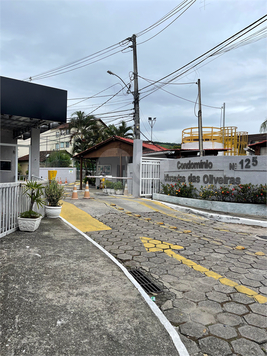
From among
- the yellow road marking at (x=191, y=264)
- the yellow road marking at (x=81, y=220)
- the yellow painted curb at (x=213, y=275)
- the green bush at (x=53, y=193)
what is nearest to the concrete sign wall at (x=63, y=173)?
the yellow road marking at (x=81, y=220)

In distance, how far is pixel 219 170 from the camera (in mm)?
11008

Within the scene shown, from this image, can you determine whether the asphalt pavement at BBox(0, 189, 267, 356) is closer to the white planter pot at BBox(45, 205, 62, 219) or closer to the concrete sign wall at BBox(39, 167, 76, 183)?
the white planter pot at BBox(45, 205, 62, 219)

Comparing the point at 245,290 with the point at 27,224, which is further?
the point at 27,224

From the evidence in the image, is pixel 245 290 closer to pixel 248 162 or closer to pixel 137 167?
pixel 248 162

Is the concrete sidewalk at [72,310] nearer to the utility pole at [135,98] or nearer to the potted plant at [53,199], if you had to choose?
the potted plant at [53,199]

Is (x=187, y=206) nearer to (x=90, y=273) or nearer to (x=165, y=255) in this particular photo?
(x=165, y=255)

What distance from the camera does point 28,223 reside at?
6.13m

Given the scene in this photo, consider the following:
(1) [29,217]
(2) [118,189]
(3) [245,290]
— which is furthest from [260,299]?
(2) [118,189]

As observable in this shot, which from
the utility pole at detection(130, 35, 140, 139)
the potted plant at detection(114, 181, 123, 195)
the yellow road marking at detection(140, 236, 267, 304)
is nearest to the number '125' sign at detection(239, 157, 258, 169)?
the yellow road marking at detection(140, 236, 267, 304)

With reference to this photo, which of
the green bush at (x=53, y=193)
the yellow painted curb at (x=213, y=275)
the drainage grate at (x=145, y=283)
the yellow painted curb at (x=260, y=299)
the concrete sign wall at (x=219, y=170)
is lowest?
the yellow painted curb at (x=260, y=299)

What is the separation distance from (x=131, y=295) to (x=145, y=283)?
0.65m

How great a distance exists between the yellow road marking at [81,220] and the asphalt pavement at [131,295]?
104 centimetres

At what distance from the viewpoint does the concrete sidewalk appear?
240 centimetres

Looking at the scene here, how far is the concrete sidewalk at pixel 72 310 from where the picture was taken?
2402 millimetres
